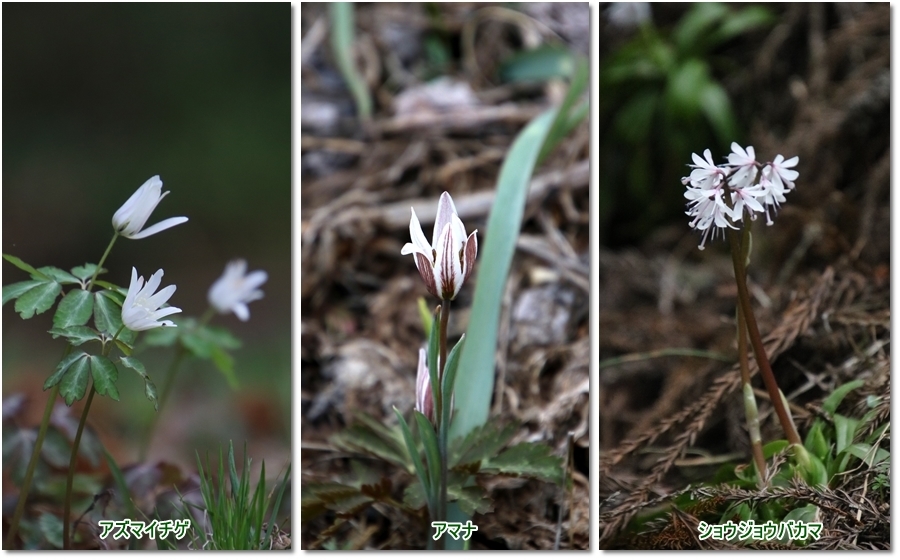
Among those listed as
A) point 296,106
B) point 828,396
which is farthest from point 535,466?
point 296,106

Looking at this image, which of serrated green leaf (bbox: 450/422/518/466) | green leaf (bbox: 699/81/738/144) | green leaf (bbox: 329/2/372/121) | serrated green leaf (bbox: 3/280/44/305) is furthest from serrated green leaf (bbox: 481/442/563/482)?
green leaf (bbox: 329/2/372/121)

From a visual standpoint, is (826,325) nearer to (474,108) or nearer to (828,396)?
(828,396)

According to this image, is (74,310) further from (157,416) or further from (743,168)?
(743,168)

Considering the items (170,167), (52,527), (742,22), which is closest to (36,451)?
(52,527)

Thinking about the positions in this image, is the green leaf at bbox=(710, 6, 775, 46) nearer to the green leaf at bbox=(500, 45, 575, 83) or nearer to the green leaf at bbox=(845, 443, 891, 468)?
the green leaf at bbox=(500, 45, 575, 83)

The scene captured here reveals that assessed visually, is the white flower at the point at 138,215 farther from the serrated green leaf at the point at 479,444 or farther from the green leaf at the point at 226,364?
the serrated green leaf at the point at 479,444

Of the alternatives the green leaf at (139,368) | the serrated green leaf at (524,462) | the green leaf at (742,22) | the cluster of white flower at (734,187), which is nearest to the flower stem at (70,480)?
the green leaf at (139,368)
